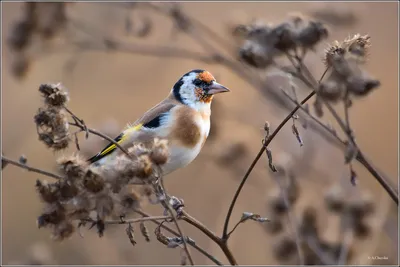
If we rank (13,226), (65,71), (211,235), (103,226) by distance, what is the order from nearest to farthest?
(103,226) → (211,235) → (65,71) → (13,226)

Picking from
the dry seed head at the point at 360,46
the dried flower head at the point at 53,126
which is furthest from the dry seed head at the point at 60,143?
the dry seed head at the point at 360,46

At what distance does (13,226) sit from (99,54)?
5.99ft

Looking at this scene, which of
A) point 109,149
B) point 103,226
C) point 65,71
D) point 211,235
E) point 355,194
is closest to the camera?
point 103,226

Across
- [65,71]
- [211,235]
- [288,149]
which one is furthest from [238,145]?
[211,235]

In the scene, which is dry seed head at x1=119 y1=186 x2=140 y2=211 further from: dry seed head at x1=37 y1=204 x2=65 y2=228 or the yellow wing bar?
the yellow wing bar

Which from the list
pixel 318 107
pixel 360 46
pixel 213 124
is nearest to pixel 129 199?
pixel 318 107

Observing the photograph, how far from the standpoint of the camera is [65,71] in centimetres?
297

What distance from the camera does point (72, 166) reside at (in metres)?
1.77

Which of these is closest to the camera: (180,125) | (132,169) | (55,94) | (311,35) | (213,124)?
(132,169)

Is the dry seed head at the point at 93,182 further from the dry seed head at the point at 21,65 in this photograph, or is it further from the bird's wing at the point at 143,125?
the dry seed head at the point at 21,65

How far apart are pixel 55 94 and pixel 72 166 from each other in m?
0.23

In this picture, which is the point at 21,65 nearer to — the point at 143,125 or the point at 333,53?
the point at 143,125

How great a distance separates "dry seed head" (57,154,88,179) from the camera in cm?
176

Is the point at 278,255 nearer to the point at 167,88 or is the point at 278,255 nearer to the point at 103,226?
the point at 103,226
